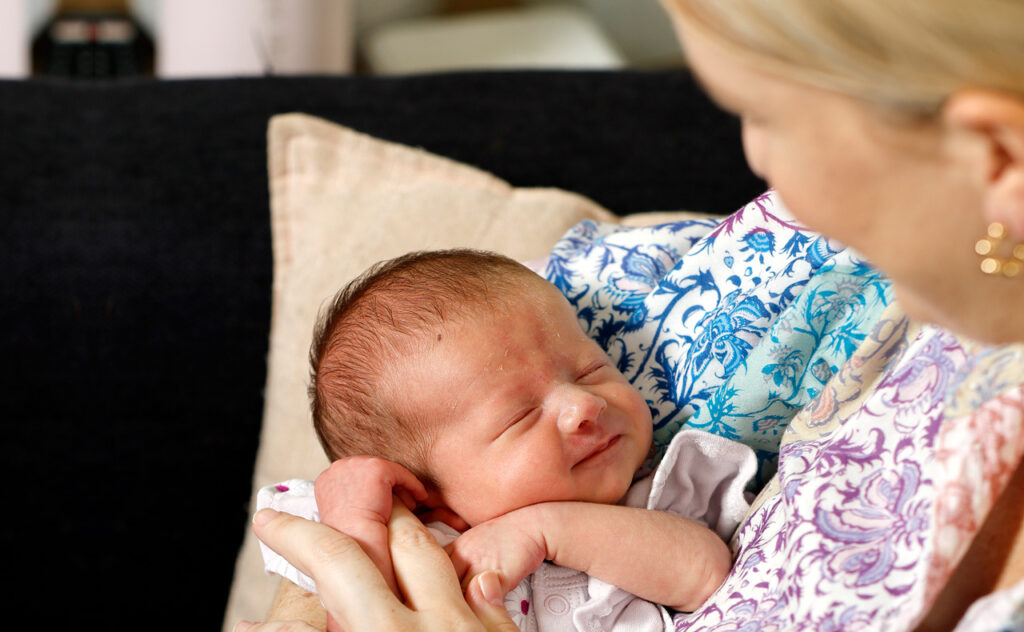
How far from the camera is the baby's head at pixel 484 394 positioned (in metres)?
1.02

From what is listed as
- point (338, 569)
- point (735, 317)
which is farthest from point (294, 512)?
point (735, 317)

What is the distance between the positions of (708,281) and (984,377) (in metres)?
0.37

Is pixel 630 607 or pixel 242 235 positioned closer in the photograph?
pixel 630 607

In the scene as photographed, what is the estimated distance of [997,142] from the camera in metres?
0.59

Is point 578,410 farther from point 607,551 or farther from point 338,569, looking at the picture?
point 338,569

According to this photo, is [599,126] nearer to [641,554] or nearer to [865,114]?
[641,554]

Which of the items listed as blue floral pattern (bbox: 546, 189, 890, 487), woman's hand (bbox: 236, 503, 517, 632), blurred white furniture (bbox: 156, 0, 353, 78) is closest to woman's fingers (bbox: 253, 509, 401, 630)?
woman's hand (bbox: 236, 503, 517, 632)

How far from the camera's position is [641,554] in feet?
3.18

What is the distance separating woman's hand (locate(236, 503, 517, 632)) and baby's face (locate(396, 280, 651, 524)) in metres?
0.09

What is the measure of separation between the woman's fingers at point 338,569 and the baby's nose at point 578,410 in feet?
0.73

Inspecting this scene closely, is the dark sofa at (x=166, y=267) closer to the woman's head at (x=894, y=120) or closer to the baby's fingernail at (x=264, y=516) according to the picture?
the baby's fingernail at (x=264, y=516)

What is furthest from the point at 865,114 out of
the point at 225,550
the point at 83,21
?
the point at 83,21

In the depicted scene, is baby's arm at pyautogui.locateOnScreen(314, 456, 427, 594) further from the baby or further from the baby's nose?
the baby's nose

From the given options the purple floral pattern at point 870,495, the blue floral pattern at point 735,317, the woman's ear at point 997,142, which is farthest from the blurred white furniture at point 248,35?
the woman's ear at point 997,142
